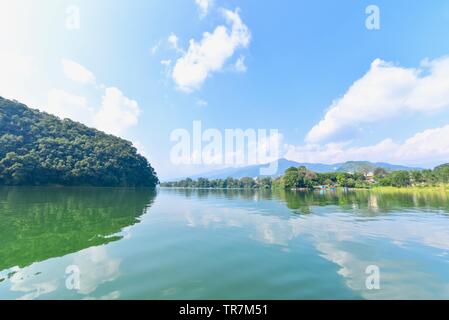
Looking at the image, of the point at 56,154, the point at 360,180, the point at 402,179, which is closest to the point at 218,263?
the point at 56,154

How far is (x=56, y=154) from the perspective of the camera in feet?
241

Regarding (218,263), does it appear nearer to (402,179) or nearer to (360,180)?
(402,179)

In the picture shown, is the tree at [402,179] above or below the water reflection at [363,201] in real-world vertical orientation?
above

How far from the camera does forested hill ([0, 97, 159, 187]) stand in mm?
62781

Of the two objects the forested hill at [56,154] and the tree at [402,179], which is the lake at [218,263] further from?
the tree at [402,179]

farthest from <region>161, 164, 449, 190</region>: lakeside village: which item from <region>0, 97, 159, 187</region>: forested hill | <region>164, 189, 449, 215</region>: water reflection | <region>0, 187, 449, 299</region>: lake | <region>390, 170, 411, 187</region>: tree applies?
<region>0, 187, 449, 299</region>: lake

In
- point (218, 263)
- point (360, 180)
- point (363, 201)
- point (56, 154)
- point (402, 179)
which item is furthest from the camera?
point (360, 180)

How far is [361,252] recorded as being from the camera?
350 inches

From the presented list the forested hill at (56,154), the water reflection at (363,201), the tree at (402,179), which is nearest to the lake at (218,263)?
the water reflection at (363,201)

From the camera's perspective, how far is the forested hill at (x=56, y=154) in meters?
62.8

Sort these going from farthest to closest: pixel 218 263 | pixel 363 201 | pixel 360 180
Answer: pixel 360 180, pixel 363 201, pixel 218 263

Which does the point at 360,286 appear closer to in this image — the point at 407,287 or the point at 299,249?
the point at 407,287

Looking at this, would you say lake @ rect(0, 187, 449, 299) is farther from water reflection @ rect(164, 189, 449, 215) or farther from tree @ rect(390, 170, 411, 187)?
tree @ rect(390, 170, 411, 187)
